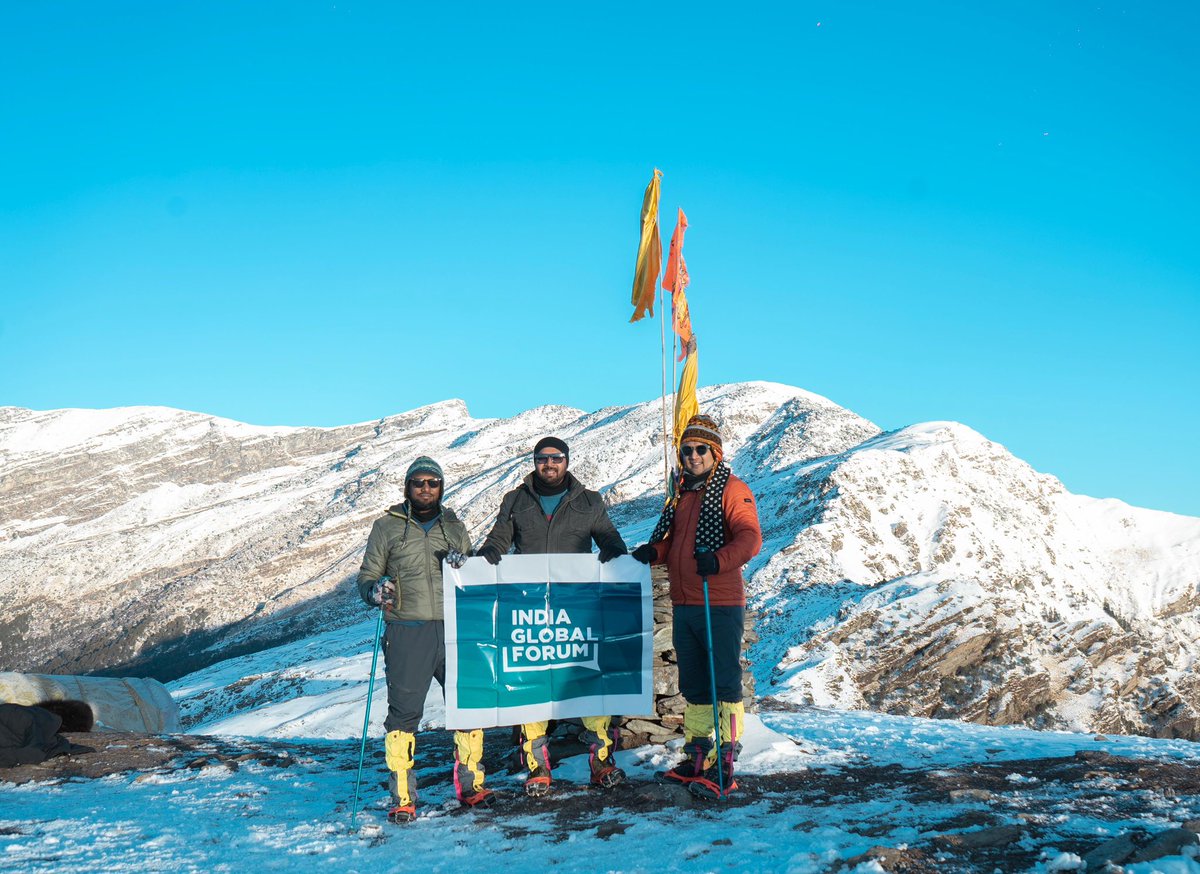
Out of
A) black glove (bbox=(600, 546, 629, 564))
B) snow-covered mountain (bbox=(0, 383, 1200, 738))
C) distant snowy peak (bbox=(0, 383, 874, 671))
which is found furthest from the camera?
distant snowy peak (bbox=(0, 383, 874, 671))

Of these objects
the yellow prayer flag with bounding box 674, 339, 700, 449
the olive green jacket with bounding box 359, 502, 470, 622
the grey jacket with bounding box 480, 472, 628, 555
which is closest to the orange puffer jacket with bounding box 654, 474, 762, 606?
the grey jacket with bounding box 480, 472, 628, 555

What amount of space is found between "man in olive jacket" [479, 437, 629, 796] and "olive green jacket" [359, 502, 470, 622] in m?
0.46

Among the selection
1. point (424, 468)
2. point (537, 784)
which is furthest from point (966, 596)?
point (424, 468)

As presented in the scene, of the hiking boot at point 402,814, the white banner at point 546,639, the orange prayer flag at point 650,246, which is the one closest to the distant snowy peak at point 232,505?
the orange prayer flag at point 650,246

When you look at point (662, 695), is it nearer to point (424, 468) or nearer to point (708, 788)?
point (708, 788)

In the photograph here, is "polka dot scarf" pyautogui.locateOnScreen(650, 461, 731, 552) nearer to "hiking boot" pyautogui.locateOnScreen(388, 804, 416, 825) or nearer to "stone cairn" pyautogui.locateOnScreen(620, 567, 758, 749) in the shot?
"stone cairn" pyautogui.locateOnScreen(620, 567, 758, 749)

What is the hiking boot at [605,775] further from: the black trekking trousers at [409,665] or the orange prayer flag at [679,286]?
the orange prayer flag at [679,286]

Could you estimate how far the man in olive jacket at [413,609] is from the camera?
244 inches

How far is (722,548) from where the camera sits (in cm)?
622

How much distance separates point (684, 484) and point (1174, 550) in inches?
3701

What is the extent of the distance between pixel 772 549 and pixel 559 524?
1455 inches

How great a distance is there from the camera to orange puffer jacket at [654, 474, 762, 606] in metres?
6.17

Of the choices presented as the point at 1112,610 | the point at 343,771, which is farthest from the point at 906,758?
the point at 1112,610

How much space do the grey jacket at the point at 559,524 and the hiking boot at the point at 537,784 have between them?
1.80m
